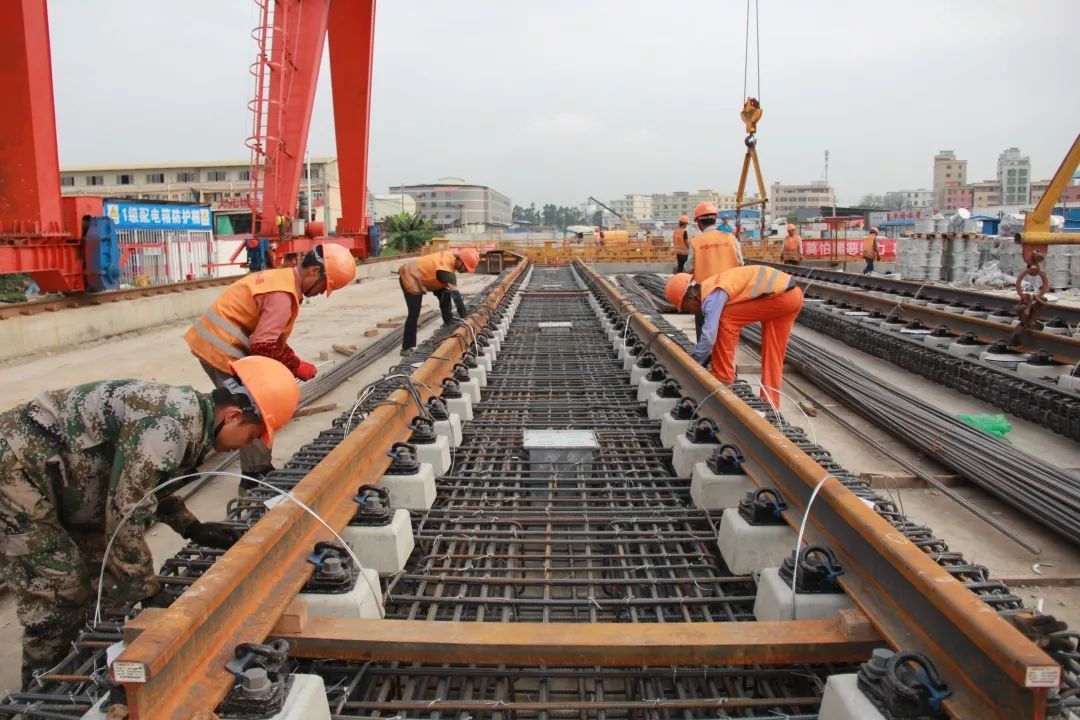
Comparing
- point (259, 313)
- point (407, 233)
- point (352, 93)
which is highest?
point (352, 93)

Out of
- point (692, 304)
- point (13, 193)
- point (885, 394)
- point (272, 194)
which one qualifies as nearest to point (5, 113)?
point (13, 193)

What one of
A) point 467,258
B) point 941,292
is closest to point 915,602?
point 467,258

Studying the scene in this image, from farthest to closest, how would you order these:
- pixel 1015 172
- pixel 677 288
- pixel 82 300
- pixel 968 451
→ 1. pixel 1015 172
2. pixel 82 300
3. pixel 677 288
4. pixel 968 451

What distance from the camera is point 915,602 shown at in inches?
74.2

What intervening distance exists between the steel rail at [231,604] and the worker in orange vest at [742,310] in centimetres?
265

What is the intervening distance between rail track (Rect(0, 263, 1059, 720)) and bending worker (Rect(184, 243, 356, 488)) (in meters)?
0.61

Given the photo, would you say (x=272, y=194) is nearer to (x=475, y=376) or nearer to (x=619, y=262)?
(x=475, y=376)

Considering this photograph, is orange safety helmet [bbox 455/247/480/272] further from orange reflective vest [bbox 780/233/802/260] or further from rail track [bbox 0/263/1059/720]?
orange reflective vest [bbox 780/233/802/260]

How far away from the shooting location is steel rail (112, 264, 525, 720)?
153 centimetres

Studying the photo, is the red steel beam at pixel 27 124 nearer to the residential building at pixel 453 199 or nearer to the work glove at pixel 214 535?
the work glove at pixel 214 535

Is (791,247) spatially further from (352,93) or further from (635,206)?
→ (635,206)

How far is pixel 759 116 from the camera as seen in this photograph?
44.0ft

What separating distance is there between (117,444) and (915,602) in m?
2.32

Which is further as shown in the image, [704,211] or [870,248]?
[870,248]
